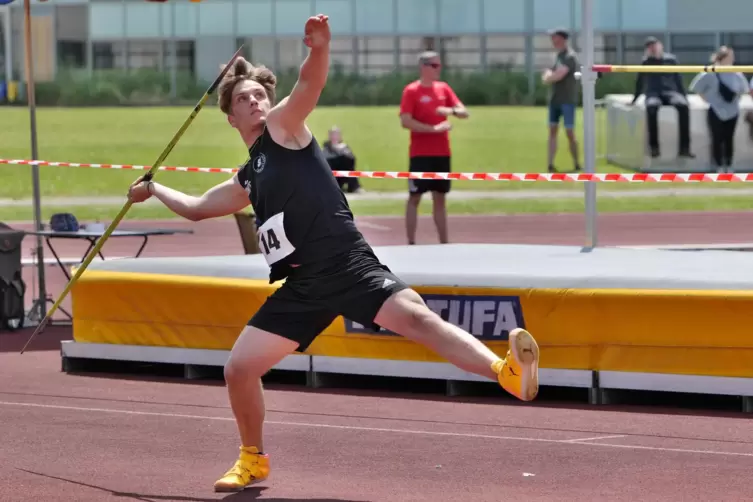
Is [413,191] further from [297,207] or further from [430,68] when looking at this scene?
[297,207]

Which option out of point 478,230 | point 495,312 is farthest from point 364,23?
point 495,312

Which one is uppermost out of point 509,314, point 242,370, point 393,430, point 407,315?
point 407,315

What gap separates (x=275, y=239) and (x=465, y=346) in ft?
3.07

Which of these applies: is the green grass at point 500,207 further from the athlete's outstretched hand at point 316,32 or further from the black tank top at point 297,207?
the athlete's outstretched hand at point 316,32

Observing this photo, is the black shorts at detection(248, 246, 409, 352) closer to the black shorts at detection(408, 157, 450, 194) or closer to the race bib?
the race bib

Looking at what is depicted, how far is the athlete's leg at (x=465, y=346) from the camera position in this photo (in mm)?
6254

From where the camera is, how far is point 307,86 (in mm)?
6379

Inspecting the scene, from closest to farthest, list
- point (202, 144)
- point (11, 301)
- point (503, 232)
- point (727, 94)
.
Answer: point (11, 301) < point (503, 232) < point (727, 94) < point (202, 144)

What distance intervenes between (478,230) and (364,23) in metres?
31.2

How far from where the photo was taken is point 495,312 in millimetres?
9203

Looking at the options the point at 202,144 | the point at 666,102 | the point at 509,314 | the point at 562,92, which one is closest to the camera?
the point at 509,314

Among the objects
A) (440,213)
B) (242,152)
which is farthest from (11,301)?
(242,152)

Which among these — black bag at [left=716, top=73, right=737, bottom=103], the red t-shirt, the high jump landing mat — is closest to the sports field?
black bag at [left=716, top=73, right=737, bottom=103]

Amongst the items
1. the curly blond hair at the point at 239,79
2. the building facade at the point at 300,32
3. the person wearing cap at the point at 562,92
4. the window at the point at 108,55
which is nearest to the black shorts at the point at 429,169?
the curly blond hair at the point at 239,79
